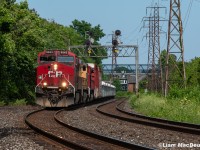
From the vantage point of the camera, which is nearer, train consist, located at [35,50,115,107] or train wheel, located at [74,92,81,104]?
train consist, located at [35,50,115,107]

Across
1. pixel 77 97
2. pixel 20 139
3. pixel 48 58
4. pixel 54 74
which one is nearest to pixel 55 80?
pixel 54 74

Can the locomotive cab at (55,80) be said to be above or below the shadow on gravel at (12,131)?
above

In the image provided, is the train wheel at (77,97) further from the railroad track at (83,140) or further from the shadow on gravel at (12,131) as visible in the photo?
the shadow on gravel at (12,131)

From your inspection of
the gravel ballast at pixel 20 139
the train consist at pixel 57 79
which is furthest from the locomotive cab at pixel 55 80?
the gravel ballast at pixel 20 139

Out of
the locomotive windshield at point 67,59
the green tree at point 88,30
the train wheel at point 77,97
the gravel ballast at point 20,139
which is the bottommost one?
the gravel ballast at point 20,139

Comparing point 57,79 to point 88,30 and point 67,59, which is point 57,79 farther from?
point 88,30

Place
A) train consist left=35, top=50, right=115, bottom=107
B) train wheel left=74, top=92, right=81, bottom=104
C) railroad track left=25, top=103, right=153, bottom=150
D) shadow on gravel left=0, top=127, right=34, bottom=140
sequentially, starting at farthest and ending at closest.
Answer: train wheel left=74, top=92, right=81, bottom=104
train consist left=35, top=50, right=115, bottom=107
shadow on gravel left=0, top=127, right=34, bottom=140
railroad track left=25, top=103, right=153, bottom=150

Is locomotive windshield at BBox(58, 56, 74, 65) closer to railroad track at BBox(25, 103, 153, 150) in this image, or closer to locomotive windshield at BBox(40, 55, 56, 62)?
locomotive windshield at BBox(40, 55, 56, 62)

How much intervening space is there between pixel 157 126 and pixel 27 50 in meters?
19.2

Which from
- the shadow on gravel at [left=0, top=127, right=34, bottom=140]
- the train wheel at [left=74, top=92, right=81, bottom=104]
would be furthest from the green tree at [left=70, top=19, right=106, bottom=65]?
the shadow on gravel at [left=0, top=127, right=34, bottom=140]

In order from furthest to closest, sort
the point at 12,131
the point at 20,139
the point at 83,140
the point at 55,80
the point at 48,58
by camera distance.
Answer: the point at 48,58 < the point at 55,80 < the point at 12,131 < the point at 20,139 < the point at 83,140

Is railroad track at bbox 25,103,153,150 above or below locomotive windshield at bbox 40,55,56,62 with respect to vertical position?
below

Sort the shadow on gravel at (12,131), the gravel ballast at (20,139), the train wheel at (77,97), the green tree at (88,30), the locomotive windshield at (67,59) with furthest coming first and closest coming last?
the green tree at (88,30) < the train wheel at (77,97) < the locomotive windshield at (67,59) < the shadow on gravel at (12,131) < the gravel ballast at (20,139)

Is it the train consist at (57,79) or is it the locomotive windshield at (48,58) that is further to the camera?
the locomotive windshield at (48,58)
